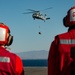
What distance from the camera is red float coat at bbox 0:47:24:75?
586 centimetres

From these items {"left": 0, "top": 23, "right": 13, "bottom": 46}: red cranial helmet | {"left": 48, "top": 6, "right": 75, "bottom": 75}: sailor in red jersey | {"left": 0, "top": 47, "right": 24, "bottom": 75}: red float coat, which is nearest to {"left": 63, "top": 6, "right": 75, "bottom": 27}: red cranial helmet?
{"left": 48, "top": 6, "right": 75, "bottom": 75}: sailor in red jersey

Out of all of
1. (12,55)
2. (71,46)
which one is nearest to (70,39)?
(71,46)

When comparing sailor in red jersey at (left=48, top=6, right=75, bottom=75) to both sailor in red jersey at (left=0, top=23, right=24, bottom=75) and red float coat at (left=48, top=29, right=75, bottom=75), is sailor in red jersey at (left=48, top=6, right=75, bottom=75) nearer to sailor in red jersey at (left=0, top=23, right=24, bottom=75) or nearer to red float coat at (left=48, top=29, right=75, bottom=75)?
red float coat at (left=48, top=29, right=75, bottom=75)

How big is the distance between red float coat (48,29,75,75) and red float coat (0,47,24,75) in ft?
2.04

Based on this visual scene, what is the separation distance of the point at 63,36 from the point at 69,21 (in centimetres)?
33

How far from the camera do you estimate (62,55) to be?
620 cm

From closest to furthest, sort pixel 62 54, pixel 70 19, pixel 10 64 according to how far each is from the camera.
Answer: pixel 10 64, pixel 62 54, pixel 70 19

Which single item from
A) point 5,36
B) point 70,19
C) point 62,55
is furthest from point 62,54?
point 5,36

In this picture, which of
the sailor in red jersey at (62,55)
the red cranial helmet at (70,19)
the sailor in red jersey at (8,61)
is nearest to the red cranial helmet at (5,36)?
the sailor in red jersey at (8,61)

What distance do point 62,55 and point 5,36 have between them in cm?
109

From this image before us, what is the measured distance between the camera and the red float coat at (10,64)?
19.2 feet

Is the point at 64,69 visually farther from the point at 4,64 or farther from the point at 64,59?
the point at 4,64

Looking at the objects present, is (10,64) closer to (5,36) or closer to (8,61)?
(8,61)

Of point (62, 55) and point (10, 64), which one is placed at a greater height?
point (62, 55)
